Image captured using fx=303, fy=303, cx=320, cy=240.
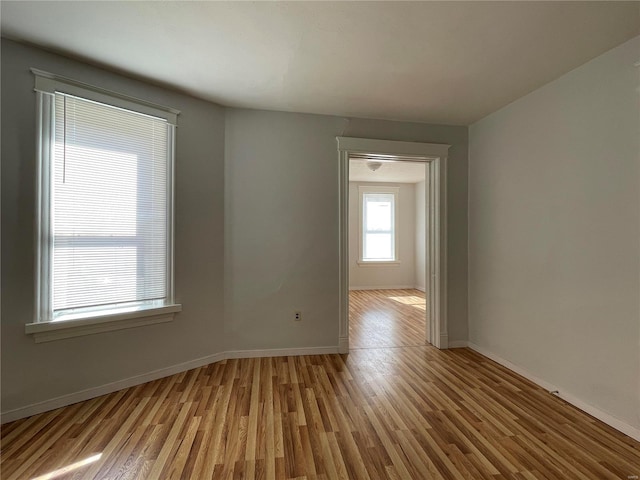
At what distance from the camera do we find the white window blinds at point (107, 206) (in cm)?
222

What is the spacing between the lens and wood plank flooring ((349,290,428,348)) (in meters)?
3.72

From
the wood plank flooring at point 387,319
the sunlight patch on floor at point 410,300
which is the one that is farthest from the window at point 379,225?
the sunlight patch on floor at point 410,300

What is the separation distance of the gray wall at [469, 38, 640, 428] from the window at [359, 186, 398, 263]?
423 cm

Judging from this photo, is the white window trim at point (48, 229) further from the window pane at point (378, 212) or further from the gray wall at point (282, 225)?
the window pane at point (378, 212)

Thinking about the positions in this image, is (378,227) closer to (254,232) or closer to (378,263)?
(378,263)

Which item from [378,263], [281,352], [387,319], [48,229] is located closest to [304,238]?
[281,352]

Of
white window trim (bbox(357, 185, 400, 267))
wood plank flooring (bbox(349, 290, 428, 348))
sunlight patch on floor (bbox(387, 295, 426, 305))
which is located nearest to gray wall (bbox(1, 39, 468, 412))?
wood plank flooring (bbox(349, 290, 428, 348))

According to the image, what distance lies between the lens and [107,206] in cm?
242

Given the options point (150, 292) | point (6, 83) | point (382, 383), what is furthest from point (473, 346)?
point (6, 83)

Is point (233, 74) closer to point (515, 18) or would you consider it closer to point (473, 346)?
point (515, 18)

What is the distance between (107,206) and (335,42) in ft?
6.97

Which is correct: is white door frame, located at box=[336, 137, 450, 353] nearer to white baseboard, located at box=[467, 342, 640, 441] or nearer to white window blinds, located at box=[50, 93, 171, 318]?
white baseboard, located at box=[467, 342, 640, 441]

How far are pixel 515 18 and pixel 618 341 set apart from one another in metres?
2.17

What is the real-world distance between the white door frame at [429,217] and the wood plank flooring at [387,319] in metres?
0.38
